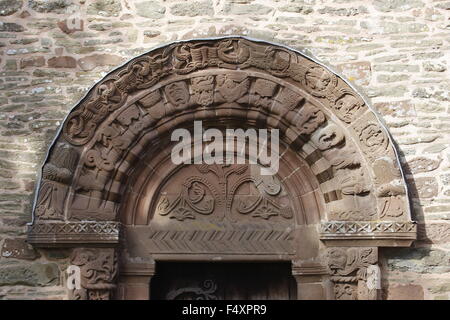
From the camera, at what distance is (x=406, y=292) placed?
5.64 meters

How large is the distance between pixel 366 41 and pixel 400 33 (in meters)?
0.30

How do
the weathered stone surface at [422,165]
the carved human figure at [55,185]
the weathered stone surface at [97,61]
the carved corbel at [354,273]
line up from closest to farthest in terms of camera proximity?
the carved corbel at [354,273] → the carved human figure at [55,185] → the weathered stone surface at [422,165] → the weathered stone surface at [97,61]

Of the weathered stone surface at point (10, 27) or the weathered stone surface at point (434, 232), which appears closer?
the weathered stone surface at point (434, 232)

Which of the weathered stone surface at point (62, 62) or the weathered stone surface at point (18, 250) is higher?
the weathered stone surface at point (62, 62)

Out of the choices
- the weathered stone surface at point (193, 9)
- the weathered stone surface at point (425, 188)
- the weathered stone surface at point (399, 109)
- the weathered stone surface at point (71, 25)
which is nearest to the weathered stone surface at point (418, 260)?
the weathered stone surface at point (425, 188)

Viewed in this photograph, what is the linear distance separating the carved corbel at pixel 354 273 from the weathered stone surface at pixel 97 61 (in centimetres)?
246

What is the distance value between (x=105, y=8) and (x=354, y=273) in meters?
3.11

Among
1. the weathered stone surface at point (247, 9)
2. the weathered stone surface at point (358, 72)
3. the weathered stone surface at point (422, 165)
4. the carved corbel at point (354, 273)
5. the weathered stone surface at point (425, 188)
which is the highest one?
the weathered stone surface at point (247, 9)

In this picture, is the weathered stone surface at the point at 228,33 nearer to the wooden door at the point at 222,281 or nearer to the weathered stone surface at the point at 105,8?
the weathered stone surface at the point at 105,8

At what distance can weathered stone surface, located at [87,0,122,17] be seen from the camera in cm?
615

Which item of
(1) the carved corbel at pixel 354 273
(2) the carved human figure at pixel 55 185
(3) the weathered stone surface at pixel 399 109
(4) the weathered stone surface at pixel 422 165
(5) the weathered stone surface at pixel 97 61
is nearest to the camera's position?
(1) the carved corbel at pixel 354 273

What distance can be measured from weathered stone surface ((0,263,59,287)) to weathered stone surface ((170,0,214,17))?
247 cm

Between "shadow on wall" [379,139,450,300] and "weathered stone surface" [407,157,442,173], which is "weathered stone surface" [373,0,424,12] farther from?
"shadow on wall" [379,139,450,300]

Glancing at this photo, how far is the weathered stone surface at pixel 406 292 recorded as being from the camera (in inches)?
222
